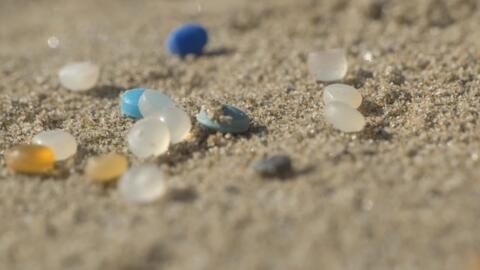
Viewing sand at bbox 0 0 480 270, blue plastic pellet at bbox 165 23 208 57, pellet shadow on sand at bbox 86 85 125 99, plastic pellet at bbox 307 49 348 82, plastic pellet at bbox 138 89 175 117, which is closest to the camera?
sand at bbox 0 0 480 270

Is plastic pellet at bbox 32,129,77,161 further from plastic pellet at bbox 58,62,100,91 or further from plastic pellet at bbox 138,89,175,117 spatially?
plastic pellet at bbox 58,62,100,91

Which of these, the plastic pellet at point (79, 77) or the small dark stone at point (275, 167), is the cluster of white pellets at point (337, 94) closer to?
the small dark stone at point (275, 167)

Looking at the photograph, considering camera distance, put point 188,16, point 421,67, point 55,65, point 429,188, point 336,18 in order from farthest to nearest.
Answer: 1. point 188,16
2. point 336,18
3. point 55,65
4. point 421,67
5. point 429,188

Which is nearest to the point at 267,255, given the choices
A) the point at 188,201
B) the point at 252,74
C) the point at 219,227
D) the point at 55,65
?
the point at 219,227

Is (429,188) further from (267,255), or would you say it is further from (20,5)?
(20,5)

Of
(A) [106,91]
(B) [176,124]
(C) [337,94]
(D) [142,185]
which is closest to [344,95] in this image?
(C) [337,94]

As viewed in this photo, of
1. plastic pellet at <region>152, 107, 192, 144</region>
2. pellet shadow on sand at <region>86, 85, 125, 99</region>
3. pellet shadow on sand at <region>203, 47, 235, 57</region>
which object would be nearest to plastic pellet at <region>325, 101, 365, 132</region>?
plastic pellet at <region>152, 107, 192, 144</region>
